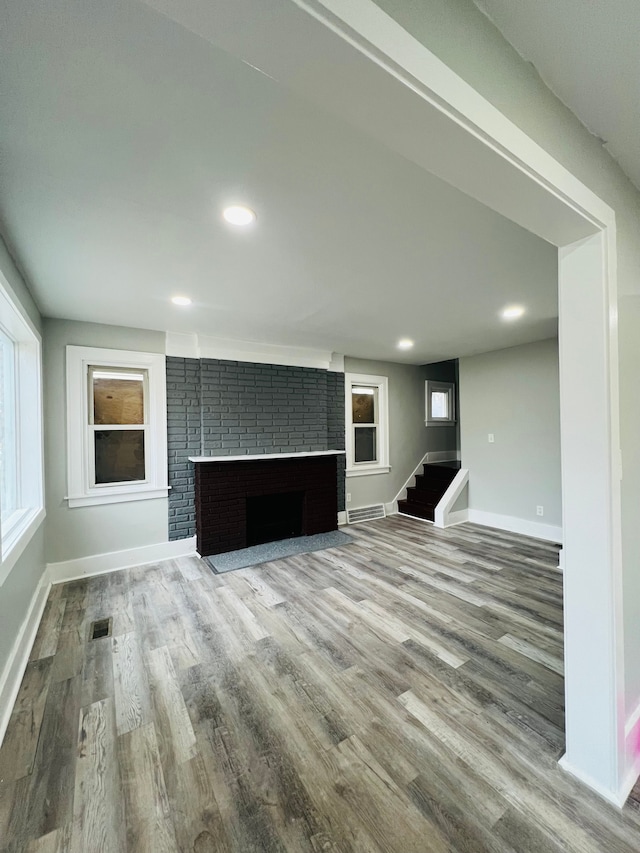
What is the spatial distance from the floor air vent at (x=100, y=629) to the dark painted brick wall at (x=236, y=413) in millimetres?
1266

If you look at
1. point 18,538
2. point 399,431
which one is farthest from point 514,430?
point 18,538

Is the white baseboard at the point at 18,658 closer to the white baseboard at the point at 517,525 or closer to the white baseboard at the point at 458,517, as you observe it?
the white baseboard at the point at 458,517

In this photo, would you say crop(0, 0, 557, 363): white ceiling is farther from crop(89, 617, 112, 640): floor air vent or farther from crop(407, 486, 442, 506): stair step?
crop(407, 486, 442, 506): stair step

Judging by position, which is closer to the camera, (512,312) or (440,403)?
(512,312)

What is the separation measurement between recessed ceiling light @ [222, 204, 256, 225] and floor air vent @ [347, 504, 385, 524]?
4173mm

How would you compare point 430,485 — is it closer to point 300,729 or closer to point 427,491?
point 427,491

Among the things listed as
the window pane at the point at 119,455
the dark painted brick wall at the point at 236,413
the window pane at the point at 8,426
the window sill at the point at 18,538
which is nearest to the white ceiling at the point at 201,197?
the window pane at the point at 8,426

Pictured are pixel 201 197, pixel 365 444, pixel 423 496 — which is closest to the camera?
pixel 201 197

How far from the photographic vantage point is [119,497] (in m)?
3.51

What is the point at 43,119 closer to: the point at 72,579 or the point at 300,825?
the point at 300,825

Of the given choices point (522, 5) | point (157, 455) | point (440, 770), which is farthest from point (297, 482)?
point (522, 5)

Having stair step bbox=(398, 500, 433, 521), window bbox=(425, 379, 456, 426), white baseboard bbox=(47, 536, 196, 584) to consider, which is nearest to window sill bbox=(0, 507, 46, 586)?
white baseboard bbox=(47, 536, 196, 584)

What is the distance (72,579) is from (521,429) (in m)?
5.27

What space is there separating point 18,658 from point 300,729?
5.58ft
